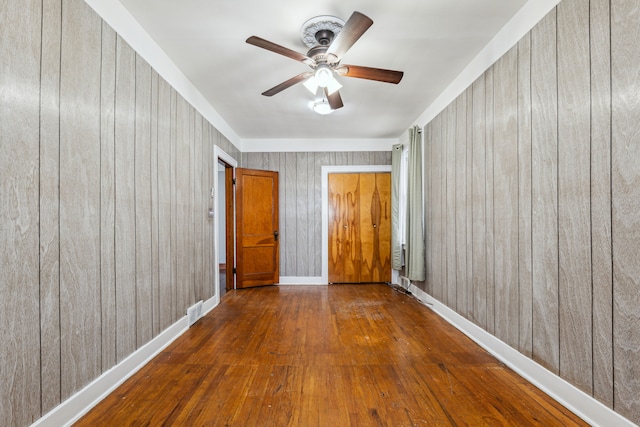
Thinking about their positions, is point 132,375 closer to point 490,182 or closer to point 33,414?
point 33,414

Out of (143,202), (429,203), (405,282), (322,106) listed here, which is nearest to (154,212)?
(143,202)

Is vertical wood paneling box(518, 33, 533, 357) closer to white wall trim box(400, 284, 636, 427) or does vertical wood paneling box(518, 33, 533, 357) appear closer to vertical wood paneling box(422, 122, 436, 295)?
white wall trim box(400, 284, 636, 427)

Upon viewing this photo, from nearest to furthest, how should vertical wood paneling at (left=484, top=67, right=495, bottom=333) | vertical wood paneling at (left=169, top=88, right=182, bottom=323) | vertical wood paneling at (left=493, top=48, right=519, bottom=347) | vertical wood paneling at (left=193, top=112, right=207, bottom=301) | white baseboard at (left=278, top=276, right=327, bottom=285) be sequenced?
vertical wood paneling at (left=493, top=48, right=519, bottom=347) < vertical wood paneling at (left=484, top=67, right=495, bottom=333) < vertical wood paneling at (left=169, top=88, right=182, bottom=323) < vertical wood paneling at (left=193, top=112, right=207, bottom=301) < white baseboard at (left=278, top=276, right=327, bottom=285)

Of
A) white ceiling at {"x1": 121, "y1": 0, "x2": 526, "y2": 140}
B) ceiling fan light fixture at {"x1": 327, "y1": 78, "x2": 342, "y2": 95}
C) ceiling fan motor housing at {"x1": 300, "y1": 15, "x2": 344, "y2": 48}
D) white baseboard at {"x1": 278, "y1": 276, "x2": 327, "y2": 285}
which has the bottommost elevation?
white baseboard at {"x1": 278, "y1": 276, "x2": 327, "y2": 285}

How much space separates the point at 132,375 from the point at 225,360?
59 cm

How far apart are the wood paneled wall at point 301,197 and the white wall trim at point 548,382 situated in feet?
8.77

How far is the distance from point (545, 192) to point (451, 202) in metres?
1.25

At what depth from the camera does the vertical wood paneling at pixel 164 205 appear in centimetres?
233

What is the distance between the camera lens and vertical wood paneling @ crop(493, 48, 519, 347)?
198 centimetres

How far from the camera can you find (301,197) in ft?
16.2

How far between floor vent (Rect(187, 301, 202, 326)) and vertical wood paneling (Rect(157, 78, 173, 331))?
35cm

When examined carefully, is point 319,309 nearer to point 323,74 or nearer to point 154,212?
point 154,212

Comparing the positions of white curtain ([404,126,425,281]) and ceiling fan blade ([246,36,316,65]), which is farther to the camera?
white curtain ([404,126,425,281])

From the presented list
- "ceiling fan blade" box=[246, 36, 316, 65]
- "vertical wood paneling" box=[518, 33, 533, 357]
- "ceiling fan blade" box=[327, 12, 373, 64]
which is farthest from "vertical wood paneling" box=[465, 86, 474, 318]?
"ceiling fan blade" box=[246, 36, 316, 65]
